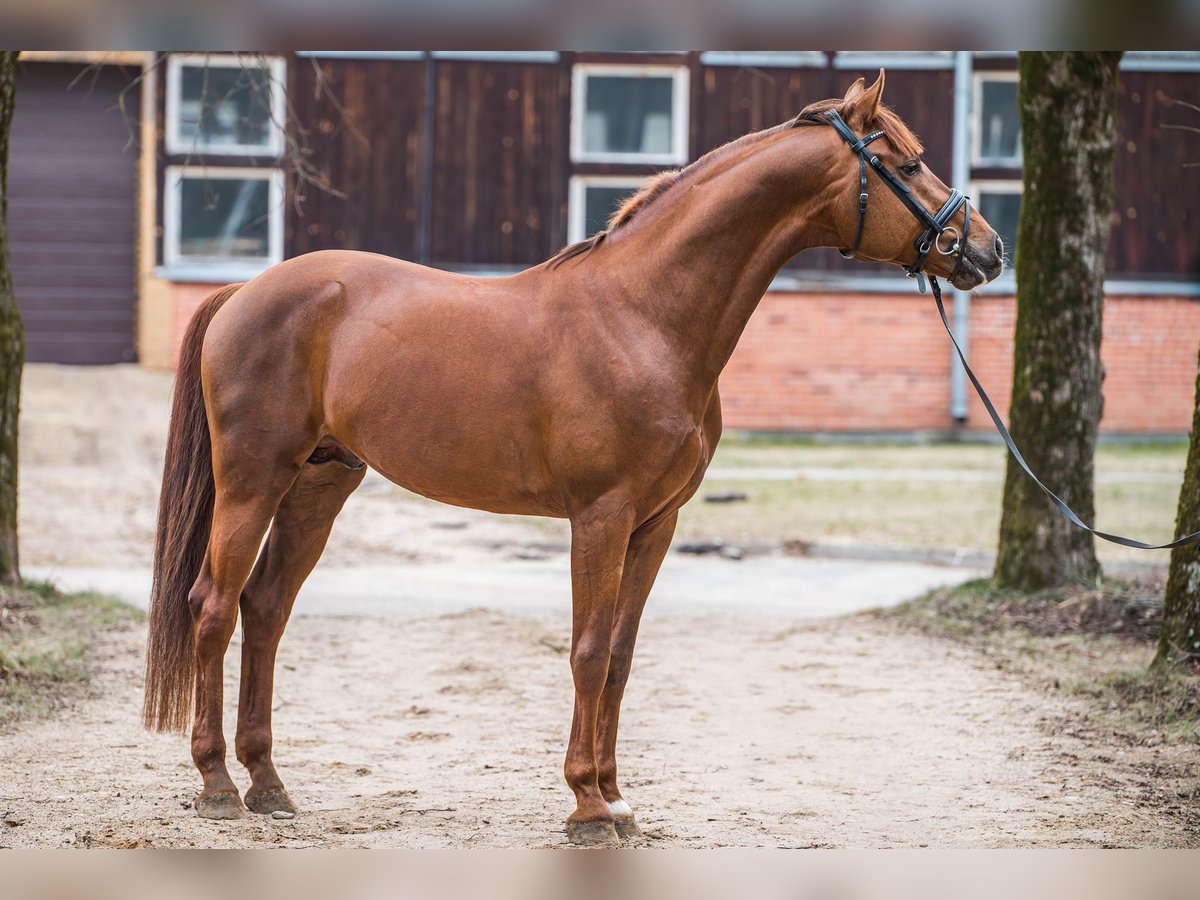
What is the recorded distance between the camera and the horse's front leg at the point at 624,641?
14.1 feet

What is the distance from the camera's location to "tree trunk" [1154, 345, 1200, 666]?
19.7 feet

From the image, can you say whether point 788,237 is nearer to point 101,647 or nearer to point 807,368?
point 101,647

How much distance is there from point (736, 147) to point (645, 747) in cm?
278

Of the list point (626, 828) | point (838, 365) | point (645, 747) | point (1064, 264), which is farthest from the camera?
point (838, 365)

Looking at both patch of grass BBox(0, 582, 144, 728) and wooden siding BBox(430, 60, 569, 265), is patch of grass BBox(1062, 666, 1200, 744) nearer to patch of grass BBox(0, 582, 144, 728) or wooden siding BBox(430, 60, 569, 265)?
patch of grass BBox(0, 582, 144, 728)

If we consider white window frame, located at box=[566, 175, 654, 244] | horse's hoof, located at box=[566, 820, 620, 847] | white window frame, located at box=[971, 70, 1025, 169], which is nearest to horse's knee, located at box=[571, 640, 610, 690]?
horse's hoof, located at box=[566, 820, 620, 847]

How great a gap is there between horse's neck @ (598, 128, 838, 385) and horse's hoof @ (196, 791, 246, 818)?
218cm

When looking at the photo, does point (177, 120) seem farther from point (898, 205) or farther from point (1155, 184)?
point (898, 205)

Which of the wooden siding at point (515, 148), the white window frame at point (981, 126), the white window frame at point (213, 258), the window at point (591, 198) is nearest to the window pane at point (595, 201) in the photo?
the window at point (591, 198)

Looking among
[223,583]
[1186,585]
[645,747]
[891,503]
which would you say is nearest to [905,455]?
[891,503]

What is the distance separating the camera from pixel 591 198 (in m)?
18.2

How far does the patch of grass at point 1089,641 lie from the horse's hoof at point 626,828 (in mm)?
2669

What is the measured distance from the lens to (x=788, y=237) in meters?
4.09

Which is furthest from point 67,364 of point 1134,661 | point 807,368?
point 1134,661
